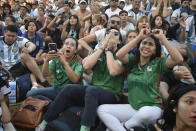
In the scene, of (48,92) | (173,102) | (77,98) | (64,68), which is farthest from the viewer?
(48,92)

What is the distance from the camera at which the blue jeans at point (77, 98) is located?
2.48 m

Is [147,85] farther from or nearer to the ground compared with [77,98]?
farther from the ground

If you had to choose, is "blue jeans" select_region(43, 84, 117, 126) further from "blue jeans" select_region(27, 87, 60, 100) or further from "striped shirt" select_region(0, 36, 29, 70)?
"striped shirt" select_region(0, 36, 29, 70)

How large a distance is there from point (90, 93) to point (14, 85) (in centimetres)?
158

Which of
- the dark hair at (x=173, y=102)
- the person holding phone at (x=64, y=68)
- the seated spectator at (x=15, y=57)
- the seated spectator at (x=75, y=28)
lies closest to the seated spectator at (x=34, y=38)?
the seated spectator at (x=75, y=28)

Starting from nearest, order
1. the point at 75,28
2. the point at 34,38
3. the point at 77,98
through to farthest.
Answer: the point at 77,98 → the point at 34,38 → the point at 75,28

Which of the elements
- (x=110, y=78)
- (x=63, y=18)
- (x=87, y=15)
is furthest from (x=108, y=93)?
(x=63, y=18)

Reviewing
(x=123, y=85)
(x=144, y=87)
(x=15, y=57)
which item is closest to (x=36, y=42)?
(x=15, y=57)

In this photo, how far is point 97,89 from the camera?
8.30 feet

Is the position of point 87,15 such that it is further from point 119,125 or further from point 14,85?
point 119,125

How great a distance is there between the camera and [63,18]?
759 centimetres

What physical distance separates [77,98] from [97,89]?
32 cm

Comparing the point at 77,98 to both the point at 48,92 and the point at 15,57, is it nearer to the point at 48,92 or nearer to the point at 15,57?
the point at 48,92

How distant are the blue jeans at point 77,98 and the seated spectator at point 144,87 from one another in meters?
0.12
